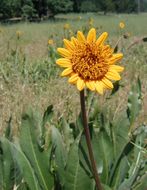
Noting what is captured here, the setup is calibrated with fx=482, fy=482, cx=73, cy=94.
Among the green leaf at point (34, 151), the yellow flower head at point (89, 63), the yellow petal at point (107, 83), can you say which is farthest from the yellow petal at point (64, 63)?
the green leaf at point (34, 151)

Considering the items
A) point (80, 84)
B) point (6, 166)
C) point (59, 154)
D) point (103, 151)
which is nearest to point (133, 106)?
point (103, 151)

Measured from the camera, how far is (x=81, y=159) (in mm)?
1831

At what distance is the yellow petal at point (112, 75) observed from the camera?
1.34 metres

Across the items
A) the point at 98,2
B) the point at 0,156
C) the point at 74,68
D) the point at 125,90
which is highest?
the point at 74,68

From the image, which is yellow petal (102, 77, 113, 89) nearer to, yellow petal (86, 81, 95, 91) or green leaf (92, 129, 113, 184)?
yellow petal (86, 81, 95, 91)

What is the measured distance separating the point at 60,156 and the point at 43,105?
1.15m

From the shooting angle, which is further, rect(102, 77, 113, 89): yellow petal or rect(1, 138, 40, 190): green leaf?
rect(1, 138, 40, 190): green leaf

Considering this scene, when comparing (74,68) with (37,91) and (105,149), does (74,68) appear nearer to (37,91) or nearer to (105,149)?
(105,149)

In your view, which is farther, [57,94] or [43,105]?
[57,94]

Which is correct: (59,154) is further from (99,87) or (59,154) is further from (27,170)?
(99,87)

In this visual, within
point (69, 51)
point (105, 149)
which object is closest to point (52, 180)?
point (105, 149)

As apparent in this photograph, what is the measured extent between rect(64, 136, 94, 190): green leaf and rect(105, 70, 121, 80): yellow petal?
0.40 m

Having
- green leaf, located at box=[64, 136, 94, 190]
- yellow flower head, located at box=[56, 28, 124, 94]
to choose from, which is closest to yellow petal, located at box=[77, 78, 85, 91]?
yellow flower head, located at box=[56, 28, 124, 94]

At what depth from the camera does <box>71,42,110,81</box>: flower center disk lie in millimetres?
1293
